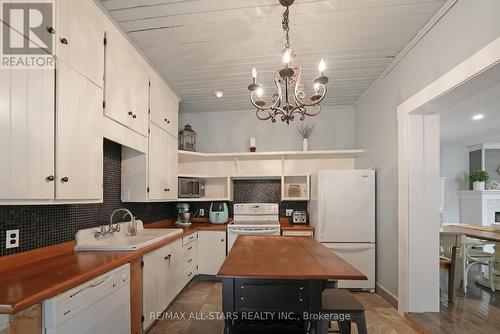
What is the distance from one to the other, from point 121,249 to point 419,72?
3032 millimetres

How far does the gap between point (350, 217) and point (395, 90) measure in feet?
5.27

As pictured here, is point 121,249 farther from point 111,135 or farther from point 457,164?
point 457,164

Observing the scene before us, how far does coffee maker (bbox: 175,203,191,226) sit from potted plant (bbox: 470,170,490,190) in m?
6.72

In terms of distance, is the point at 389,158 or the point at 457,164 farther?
the point at 457,164

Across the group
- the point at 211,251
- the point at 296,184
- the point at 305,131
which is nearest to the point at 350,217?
the point at 296,184

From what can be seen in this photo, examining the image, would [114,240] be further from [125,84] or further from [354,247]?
[354,247]

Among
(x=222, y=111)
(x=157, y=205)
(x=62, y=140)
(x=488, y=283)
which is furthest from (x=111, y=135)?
(x=488, y=283)

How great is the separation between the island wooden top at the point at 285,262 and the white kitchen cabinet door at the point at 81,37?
1.68m

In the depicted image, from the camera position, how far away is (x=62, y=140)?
1.52 m

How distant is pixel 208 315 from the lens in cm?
257

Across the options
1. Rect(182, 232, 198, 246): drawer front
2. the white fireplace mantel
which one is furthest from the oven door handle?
the white fireplace mantel

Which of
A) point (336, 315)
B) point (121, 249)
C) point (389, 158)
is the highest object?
point (389, 158)

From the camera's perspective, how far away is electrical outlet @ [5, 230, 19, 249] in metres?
1.49

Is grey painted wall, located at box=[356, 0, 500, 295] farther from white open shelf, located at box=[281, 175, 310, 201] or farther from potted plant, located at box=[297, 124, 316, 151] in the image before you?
white open shelf, located at box=[281, 175, 310, 201]
